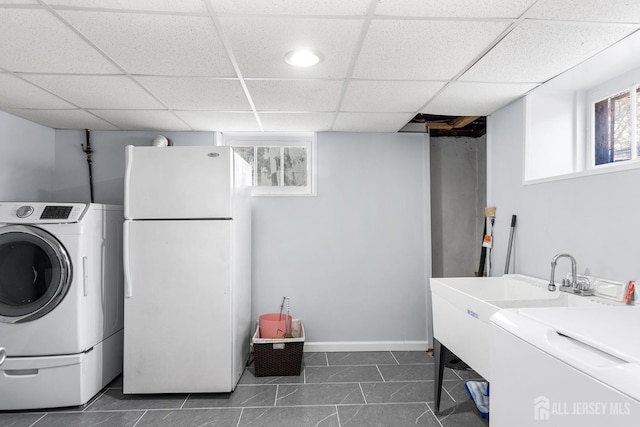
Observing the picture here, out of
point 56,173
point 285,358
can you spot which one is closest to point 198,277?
point 285,358

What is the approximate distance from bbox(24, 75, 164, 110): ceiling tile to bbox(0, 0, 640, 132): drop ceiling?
0.01m

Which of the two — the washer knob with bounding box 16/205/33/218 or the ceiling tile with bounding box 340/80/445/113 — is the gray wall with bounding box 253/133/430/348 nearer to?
the ceiling tile with bounding box 340/80/445/113

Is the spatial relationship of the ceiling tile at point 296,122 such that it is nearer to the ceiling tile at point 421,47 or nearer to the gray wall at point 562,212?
the ceiling tile at point 421,47

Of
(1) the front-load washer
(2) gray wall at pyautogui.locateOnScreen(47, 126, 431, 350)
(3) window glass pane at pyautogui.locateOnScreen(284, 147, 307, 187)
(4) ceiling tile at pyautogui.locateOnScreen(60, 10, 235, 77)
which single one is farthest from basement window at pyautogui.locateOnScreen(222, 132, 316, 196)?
(1) the front-load washer

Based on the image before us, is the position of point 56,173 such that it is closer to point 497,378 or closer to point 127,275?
point 127,275

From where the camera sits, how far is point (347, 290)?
347 centimetres

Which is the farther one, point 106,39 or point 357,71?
point 357,71

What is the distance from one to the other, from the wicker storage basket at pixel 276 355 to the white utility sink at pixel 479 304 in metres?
1.15

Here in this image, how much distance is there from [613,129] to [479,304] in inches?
54.3

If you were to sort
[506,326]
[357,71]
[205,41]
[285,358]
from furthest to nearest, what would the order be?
[285,358] < [357,71] < [205,41] < [506,326]

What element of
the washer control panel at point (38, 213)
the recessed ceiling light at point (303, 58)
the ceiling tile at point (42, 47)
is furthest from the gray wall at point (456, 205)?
the washer control panel at point (38, 213)

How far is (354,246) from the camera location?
11.4 feet

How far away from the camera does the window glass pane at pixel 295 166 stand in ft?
11.8

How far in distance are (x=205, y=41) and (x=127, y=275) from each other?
Answer: 167 centimetres
